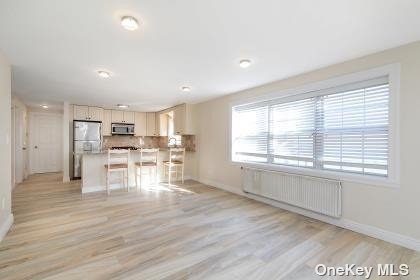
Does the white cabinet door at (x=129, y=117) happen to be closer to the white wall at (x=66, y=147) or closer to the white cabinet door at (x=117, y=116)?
the white cabinet door at (x=117, y=116)

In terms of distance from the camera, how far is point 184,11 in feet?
5.56

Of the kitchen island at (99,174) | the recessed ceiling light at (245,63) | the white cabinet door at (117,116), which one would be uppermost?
the recessed ceiling light at (245,63)

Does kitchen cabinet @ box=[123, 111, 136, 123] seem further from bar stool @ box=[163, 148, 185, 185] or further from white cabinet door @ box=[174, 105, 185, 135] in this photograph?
bar stool @ box=[163, 148, 185, 185]

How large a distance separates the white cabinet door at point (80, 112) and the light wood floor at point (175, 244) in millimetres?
3077

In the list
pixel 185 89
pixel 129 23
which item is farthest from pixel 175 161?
pixel 129 23

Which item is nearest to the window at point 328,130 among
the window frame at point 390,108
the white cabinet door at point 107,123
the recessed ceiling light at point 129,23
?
the window frame at point 390,108

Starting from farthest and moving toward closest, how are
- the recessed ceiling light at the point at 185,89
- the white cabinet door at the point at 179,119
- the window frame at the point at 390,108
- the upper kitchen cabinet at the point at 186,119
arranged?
the white cabinet door at the point at 179,119 → the upper kitchen cabinet at the point at 186,119 → the recessed ceiling light at the point at 185,89 → the window frame at the point at 390,108

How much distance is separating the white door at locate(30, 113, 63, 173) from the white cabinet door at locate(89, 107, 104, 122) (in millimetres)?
2098

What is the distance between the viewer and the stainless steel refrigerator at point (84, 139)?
235 inches

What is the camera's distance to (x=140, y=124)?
7.53 meters

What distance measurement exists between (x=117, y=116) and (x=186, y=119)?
286cm

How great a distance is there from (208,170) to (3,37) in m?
4.43

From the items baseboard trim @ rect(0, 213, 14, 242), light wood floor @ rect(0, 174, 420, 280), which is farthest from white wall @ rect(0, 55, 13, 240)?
light wood floor @ rect(0, 174, 420, 280)

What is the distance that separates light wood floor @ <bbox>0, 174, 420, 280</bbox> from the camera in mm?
1857
